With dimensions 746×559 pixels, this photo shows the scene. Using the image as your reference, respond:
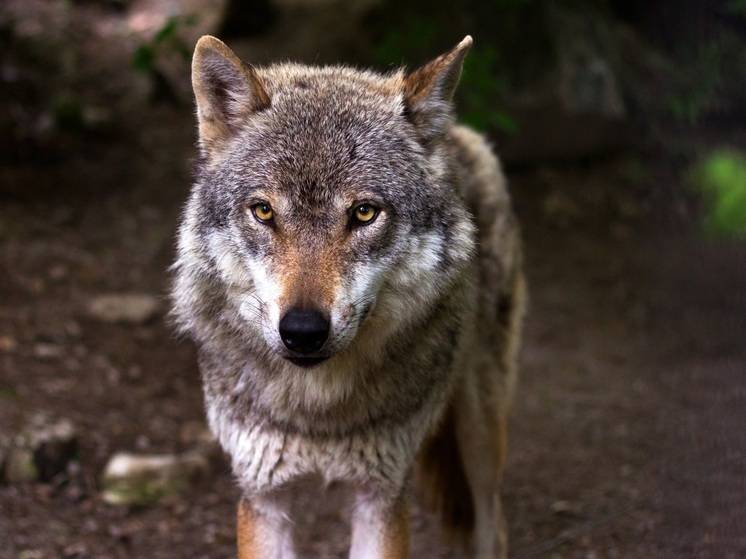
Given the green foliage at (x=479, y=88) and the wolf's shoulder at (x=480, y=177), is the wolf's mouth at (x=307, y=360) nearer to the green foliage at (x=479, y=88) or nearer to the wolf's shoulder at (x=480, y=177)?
the wolf's shoulder at (x=480, y=177)

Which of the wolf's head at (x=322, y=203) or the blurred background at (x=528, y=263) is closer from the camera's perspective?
the wolf's head at (x=322, y=203)

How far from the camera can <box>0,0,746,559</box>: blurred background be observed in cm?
354

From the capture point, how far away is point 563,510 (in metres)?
5.80

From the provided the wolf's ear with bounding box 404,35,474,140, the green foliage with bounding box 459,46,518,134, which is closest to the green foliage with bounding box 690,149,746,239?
the wolf's ear with bounding box 404,35,474,140

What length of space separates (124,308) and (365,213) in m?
4.46

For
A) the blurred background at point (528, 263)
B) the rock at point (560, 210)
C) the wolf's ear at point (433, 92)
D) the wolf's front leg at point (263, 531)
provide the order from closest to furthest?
1. the blurred background at point (528, 263)
2. the wolf's ear at point (433, 92)
3. the wolf's front leg at point (263, 531)
4. the rock at point (560, 210)

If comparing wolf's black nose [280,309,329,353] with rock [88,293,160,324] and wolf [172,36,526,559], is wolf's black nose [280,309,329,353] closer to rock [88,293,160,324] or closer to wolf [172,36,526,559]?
wolf [172,36,526,559]

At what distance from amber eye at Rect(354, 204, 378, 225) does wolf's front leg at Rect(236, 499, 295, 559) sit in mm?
1237

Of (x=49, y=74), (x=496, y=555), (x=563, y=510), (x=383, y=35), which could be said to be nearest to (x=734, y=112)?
(x=496, y=555)

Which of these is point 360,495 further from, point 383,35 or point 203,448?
point 383,35

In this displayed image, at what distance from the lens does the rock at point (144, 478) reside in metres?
5.55

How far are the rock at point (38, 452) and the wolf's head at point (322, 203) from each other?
2072 mm

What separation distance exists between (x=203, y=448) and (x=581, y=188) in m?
5.20

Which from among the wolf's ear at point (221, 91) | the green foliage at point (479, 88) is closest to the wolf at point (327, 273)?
the wolf's ear at point (221, 91)
